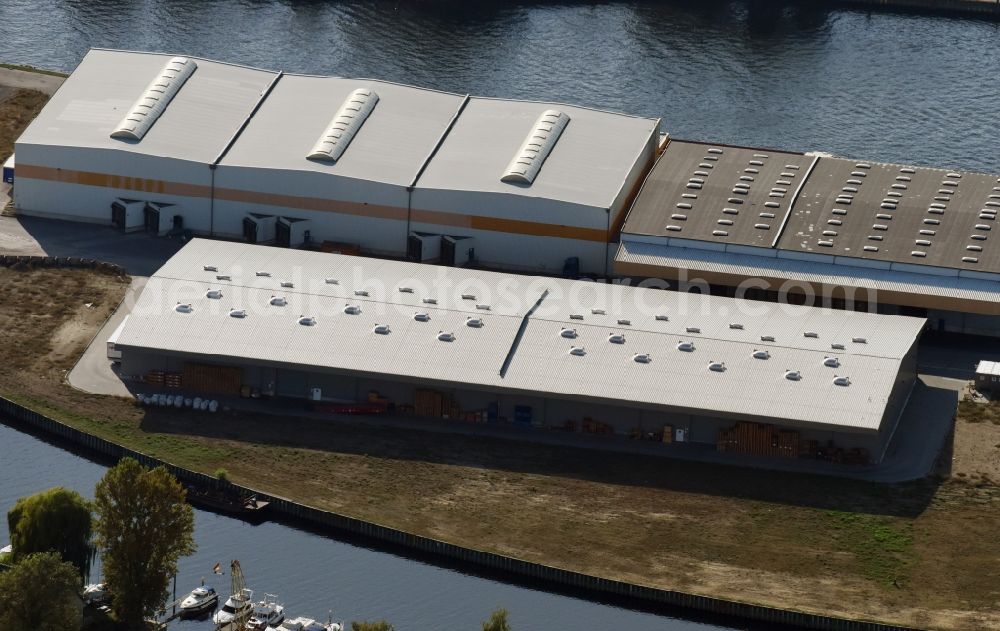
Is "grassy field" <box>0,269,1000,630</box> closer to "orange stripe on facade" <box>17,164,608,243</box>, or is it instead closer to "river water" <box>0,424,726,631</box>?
"river water" <box>0,424,726,631</box>

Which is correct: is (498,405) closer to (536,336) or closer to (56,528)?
(536,336)

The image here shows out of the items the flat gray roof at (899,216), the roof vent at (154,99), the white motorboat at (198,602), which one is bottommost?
the white motorboat at (198,602)

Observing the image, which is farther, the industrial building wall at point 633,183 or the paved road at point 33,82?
the paved road at point 33,82

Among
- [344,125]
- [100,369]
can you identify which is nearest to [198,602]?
[100,369]

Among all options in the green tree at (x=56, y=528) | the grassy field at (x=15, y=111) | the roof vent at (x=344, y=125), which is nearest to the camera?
the green tree at (x=56, y=528)

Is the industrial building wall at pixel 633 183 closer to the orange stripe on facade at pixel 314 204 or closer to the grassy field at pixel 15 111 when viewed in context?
the orange stripe on facade at pixel 314 204

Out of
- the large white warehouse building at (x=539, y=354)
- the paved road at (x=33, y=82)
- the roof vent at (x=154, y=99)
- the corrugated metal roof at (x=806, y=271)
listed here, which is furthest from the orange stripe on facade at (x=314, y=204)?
the paved road at (x=33, y=82)

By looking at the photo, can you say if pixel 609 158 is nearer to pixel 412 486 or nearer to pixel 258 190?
pixel 258 190
